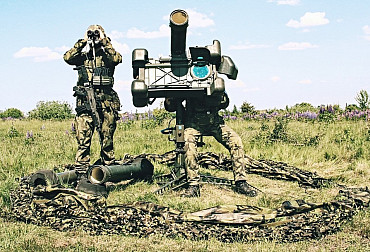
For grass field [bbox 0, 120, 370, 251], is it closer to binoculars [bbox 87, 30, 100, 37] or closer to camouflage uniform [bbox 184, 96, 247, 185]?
camouflage uniform [bbox 184, 96, 247, 185]

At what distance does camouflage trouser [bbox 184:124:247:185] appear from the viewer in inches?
245

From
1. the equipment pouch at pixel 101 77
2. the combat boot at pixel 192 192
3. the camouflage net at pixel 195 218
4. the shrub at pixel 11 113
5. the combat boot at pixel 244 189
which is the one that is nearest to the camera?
the camouflage net at pixel 195 218

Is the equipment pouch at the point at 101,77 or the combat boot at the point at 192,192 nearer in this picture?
the combat boot at the point at 192,192

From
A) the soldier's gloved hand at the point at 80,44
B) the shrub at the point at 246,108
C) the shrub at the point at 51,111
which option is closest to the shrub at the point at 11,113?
the shrub at the point at 51,111

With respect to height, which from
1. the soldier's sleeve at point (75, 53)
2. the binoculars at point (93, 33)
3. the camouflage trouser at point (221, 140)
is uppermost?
the binoculars at point (93, 33)

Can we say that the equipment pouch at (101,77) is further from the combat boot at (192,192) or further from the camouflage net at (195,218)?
the camouflage net at (195,218)

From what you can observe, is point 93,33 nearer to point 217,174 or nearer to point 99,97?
point 99,97

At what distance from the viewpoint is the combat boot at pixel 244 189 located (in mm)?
6082

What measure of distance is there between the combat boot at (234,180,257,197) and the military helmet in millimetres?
3251

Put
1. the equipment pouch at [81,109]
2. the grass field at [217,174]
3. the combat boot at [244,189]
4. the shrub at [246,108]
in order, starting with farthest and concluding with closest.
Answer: the shrub at [246,108] < the equipment pouch at [81,109] < the combat boot at [244,189] < the grass field at [217,174]

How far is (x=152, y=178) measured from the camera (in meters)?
7.20

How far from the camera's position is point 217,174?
26.1 feet

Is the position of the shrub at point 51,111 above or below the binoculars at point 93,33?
below

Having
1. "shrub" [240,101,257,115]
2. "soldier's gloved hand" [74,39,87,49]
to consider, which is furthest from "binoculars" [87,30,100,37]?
"shrub" [240,101,257,115]
